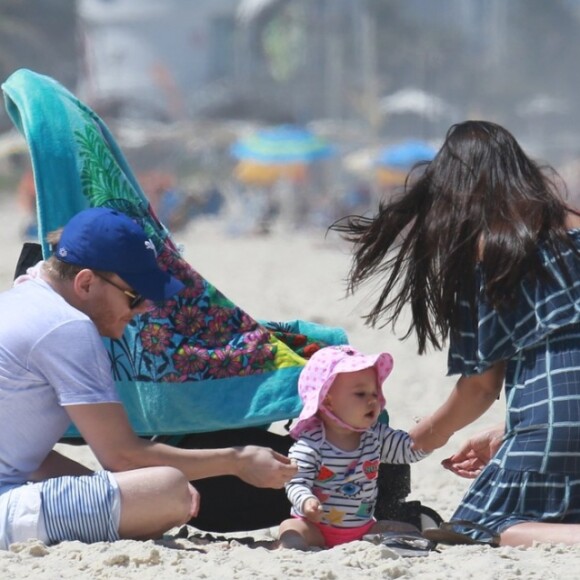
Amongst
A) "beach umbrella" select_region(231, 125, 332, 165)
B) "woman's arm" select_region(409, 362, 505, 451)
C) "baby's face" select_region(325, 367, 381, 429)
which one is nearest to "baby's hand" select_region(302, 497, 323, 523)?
"baby's face" select_region(325, 367, 381, 429)

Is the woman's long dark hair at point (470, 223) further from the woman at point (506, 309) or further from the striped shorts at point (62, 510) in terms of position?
the striped shorts at point (62, 510)

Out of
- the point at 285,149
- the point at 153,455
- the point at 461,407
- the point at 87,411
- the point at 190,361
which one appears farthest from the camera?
the point at 285,149

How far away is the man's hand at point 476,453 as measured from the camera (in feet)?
12.3

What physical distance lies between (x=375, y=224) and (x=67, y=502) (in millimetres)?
1243

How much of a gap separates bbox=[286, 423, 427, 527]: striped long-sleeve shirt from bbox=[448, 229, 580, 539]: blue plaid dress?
0.34m

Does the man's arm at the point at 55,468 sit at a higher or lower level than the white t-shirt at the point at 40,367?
lower

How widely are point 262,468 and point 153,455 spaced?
28 centimetres

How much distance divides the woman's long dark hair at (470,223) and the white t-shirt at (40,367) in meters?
0.96

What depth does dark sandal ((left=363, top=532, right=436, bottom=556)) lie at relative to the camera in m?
3.27

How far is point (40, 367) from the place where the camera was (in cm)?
304

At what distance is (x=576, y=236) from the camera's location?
347 cm

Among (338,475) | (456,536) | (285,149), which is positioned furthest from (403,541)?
(285,149)

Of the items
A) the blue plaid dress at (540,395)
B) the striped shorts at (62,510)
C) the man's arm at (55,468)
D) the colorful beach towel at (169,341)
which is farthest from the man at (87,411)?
the blue plaid dress at (540,395)

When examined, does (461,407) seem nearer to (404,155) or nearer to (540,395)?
(540,395)
